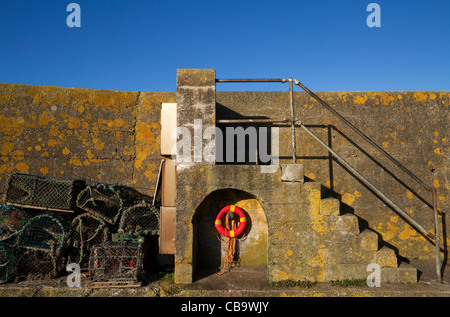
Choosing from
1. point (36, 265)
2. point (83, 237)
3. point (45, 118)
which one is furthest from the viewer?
point (45, 118)

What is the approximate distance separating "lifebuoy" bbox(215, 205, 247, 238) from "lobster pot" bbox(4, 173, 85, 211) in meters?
2.46

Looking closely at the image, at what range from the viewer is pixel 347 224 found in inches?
188

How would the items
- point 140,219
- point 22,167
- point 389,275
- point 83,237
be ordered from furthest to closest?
point 22,167, point 140,219, point 83,237, point 389,275

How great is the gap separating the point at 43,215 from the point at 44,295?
121cm

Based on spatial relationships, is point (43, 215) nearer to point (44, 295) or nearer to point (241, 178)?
point (44, 295)

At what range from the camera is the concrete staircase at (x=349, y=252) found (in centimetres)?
472

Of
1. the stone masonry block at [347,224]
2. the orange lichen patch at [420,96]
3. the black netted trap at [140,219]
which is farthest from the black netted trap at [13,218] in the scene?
the orange lichen patch at [420,96]

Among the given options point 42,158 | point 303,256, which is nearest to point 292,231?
point 303,256

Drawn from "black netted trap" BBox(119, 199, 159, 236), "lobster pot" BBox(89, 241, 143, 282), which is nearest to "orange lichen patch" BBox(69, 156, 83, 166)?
"black netted trap" BBox(119, 199, 159, 236)

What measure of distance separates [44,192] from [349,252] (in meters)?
5.00

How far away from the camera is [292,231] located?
485 cm

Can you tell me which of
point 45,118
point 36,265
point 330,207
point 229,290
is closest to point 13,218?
point 36,265

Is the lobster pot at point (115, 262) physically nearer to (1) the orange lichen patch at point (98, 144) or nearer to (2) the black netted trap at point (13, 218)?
(2) the black netted trap at point (13, 218)

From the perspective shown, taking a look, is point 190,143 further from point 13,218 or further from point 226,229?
point 13,218
